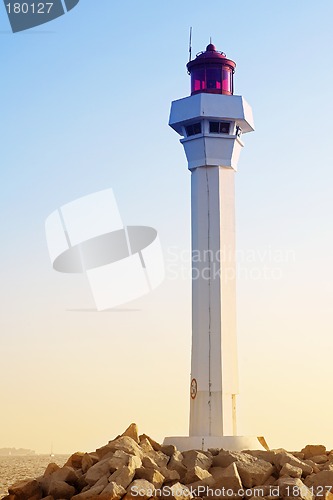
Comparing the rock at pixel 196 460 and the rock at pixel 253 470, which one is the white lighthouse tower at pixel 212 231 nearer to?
the rock at pixel 196 460

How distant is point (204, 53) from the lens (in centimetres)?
2552

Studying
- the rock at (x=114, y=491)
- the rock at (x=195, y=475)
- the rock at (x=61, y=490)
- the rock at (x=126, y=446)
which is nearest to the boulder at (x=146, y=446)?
the rock at (x=126, y=446)

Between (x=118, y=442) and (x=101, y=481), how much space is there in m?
2.11

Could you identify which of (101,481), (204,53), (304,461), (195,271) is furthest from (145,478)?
(204,53)

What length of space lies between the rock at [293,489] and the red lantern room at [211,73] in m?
12.1

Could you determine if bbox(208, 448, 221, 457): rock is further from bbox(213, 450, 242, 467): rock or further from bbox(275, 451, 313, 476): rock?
bbox(275, 451, 313, 476): rock

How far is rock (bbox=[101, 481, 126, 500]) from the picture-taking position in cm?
1703

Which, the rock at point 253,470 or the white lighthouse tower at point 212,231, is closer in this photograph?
the rock at point 253,470

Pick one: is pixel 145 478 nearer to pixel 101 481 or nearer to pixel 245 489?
pixel 101 481

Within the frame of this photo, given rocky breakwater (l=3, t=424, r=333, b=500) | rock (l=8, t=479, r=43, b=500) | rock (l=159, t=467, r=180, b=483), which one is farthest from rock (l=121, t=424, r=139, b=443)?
rock (l=8, t=479, r=43, b=500)

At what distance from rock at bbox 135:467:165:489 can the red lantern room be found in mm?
11855

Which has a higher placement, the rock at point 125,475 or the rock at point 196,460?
the rock at point 196,460

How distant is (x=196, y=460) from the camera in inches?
770

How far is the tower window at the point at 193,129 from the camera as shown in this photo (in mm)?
24672
